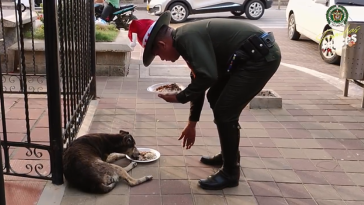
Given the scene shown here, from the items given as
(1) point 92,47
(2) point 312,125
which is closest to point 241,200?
(2) point 312,125

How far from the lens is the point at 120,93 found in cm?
632

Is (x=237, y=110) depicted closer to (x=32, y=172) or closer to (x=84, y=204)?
(x=84, y=204)

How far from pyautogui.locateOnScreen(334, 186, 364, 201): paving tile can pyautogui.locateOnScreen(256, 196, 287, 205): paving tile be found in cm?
53

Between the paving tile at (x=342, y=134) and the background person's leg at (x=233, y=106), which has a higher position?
the background person's leg at (x=233, y=106)

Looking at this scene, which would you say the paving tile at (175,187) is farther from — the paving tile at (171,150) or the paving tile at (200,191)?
the paving tile at (171,150)

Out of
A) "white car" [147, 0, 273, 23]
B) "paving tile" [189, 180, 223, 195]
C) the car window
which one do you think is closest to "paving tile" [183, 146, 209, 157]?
"paving tile" [189, 180, 223, 195]

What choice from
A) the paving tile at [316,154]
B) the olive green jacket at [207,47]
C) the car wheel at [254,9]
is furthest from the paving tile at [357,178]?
the car wheel at [254,9]

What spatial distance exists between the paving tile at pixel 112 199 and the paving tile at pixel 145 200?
46mm

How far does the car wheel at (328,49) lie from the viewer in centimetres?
902

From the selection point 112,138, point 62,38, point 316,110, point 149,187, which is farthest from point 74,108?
point 316,110

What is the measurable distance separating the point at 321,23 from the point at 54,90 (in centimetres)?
795

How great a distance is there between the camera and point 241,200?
3.47m

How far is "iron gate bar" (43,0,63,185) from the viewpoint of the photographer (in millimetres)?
3203

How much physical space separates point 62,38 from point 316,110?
144 inches
